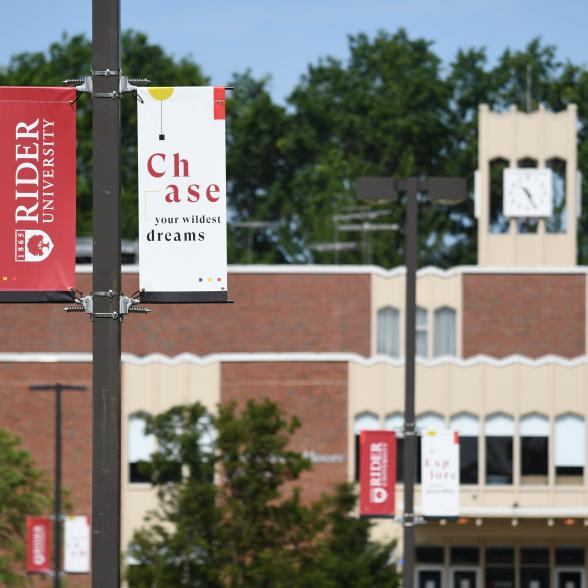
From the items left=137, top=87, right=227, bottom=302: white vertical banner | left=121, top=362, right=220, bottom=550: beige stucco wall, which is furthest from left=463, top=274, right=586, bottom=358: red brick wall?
left=137, top=87, right=227, bottom=302: white vertical banner

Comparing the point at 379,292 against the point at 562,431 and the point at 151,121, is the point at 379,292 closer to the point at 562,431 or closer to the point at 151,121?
the point at 562,431

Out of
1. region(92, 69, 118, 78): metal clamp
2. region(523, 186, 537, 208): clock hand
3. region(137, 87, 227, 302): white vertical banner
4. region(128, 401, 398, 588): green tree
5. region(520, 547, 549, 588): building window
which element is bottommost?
region(520, 547, 549, 588): building window

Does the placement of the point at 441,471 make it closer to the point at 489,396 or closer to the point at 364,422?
the point at 364,422

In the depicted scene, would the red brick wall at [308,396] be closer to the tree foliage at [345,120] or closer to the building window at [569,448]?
the building window at [569,448]

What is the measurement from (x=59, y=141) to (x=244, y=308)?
4636cm

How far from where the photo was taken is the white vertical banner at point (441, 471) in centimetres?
2381

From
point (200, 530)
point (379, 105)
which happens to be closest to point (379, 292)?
point (200, 530)

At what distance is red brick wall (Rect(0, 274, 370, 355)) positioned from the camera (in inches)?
2152

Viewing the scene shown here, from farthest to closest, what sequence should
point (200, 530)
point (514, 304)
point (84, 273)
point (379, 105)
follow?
point (379, 105), point (514, 304), point (84, 273), point (200, 530)

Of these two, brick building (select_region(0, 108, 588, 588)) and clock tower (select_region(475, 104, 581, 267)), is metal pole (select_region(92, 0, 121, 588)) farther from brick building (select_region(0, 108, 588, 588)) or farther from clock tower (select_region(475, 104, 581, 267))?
clock tower (select_region(475, 104, 581, 267))

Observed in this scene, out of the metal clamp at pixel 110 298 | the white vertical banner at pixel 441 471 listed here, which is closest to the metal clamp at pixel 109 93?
the metal clamp at pixel 110 298

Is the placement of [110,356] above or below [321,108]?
below

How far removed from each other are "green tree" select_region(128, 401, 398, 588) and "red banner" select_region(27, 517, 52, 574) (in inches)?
216

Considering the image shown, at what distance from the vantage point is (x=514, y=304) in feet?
183
